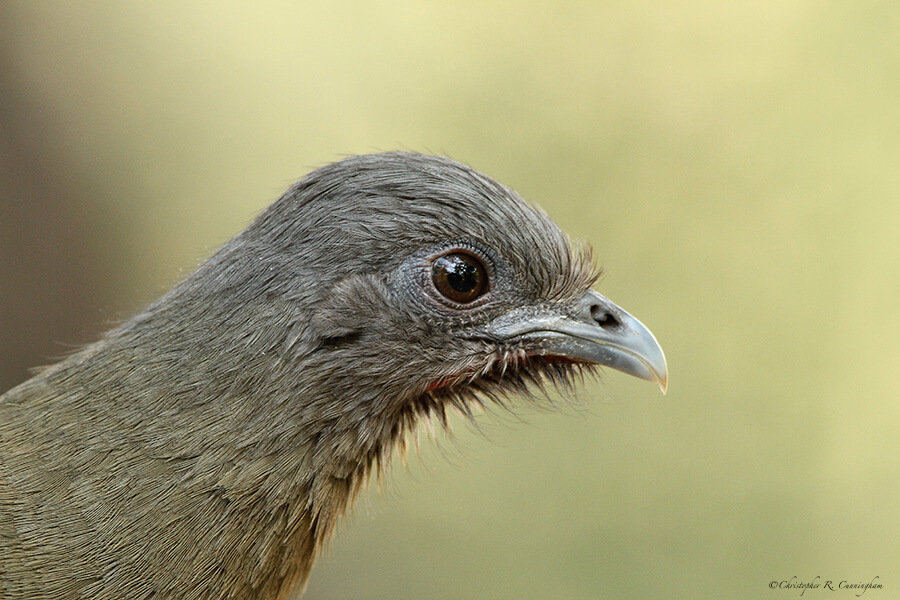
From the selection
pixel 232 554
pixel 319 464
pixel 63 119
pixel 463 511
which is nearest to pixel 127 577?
pixel 232 554

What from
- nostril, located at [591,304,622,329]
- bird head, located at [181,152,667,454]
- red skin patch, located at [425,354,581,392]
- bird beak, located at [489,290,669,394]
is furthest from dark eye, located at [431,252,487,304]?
nostril, located at [591,304,622,329]

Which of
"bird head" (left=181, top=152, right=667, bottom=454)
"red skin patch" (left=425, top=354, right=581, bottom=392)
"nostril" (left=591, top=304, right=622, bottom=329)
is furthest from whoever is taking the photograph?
"nostril" (left=591, top=304, right=622, bottom=329)

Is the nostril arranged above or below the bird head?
above

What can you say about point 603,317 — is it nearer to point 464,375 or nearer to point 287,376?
point 464,375

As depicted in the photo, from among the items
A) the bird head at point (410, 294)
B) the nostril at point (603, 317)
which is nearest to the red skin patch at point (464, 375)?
the bird head at point (410, 294)

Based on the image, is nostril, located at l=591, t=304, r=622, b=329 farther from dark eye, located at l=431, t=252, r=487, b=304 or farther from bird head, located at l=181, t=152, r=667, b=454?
dark eye, located at l=431, t=252, r=487, b=304

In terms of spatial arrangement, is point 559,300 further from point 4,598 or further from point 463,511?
point 463,511

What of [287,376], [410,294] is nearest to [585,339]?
[410,294]
